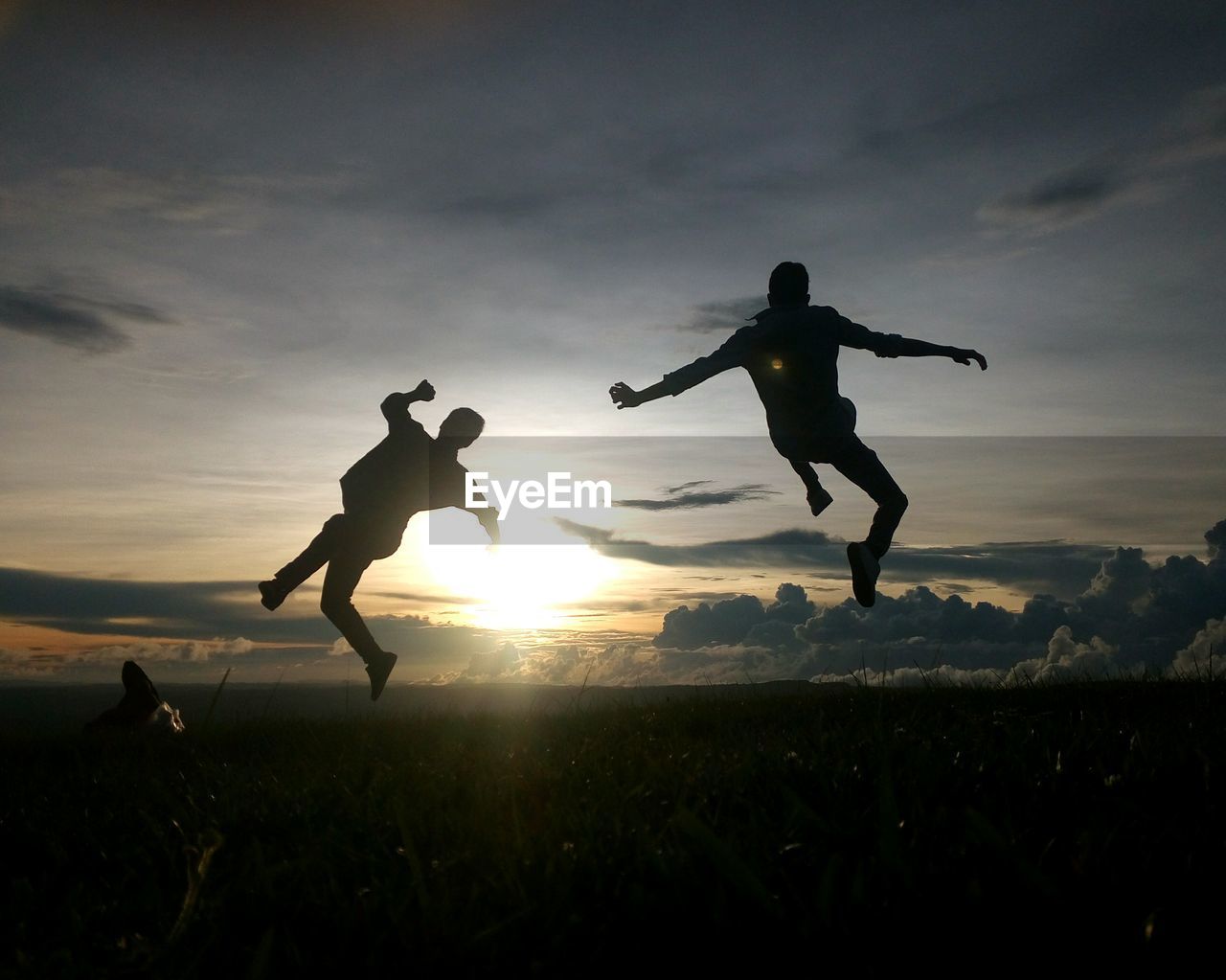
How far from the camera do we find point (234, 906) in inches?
99.0

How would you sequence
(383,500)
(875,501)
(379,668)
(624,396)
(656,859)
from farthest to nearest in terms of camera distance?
(379,668) → (383,500) → (875,501) → (624,396) → (656,859)

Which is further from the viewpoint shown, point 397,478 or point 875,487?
point 397,478

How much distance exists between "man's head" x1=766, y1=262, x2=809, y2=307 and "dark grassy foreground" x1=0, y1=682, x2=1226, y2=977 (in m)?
4.21

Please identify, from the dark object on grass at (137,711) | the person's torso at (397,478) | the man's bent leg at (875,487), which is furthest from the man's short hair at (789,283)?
the dark object on grass at (137,711)

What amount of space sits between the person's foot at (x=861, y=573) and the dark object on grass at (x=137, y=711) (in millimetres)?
7359

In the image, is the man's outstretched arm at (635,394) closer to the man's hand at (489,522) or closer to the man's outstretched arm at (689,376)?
the man's outstretched arm at (689,376)

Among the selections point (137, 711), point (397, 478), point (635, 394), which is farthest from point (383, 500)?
point (635, 394)

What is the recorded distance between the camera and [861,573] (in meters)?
7.86

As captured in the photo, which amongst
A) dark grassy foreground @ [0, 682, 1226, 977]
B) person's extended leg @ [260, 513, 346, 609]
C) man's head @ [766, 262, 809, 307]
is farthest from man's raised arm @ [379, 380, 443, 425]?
dark grassy foreground @ [0, 682, 1226, 977]

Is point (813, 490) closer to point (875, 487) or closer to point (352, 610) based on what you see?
point (875, 487)

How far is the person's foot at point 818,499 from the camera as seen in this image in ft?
29.1

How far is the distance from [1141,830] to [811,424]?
579 centimetres

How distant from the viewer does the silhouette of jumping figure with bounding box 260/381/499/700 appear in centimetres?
1083

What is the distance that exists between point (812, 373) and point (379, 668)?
21.8 feet
